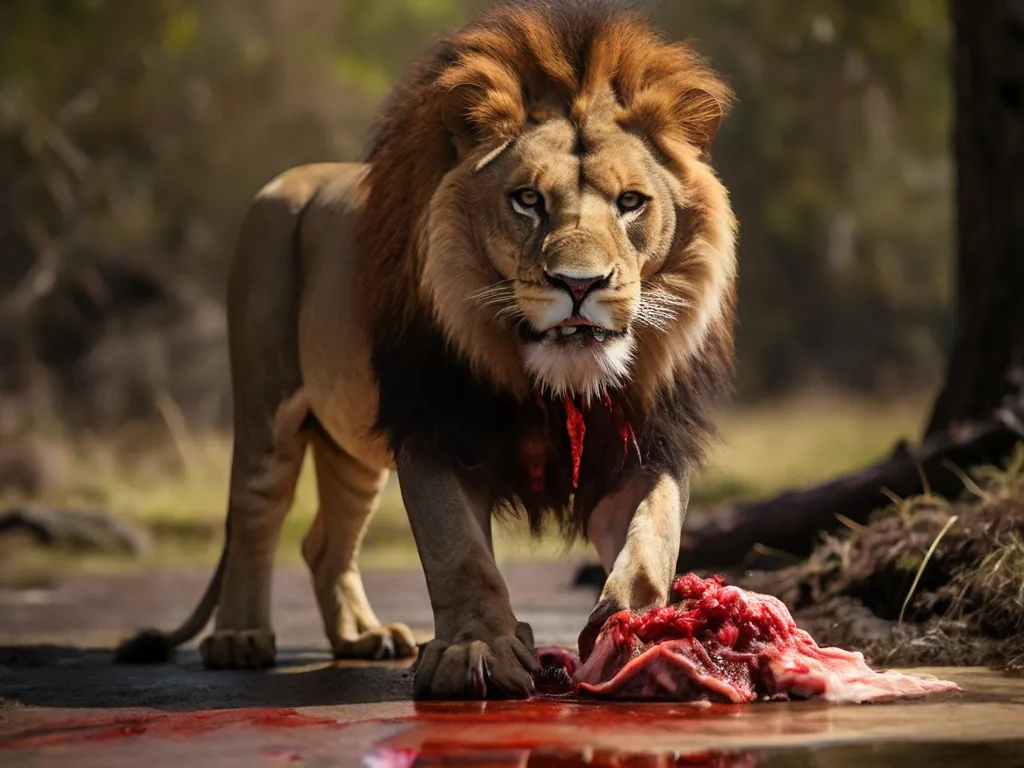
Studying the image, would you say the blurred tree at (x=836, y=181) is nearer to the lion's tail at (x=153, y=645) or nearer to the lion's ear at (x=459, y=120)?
Result: the lion's tail at (x=153, y=645)

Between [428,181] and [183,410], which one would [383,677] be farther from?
[183,410]

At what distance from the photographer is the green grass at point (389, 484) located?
1113 centimetres

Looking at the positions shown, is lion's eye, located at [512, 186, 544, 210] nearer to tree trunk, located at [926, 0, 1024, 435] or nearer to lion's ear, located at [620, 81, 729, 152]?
lion's ear, located at [620, 81, 729, 152]

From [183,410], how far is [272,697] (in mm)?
13803

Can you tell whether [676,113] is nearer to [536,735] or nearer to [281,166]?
[536,735]

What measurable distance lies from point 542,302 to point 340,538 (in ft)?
7.22

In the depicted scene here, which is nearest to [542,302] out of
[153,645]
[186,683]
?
[186,683]

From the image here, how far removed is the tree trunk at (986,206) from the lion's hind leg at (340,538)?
2.94 m

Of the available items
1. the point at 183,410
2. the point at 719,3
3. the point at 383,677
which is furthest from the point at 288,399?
the point at 719,3

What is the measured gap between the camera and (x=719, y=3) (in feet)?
67.4

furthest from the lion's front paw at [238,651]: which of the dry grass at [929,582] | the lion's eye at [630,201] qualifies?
the lion's eye at [630,201]

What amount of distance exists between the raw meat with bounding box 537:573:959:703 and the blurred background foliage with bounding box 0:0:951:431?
13318 millimetres

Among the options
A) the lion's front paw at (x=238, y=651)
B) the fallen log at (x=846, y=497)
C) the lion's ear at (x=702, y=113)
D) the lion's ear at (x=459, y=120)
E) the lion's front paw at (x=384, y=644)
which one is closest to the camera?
the lion's ear at (x=459, y=120)

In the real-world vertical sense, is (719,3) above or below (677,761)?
above
